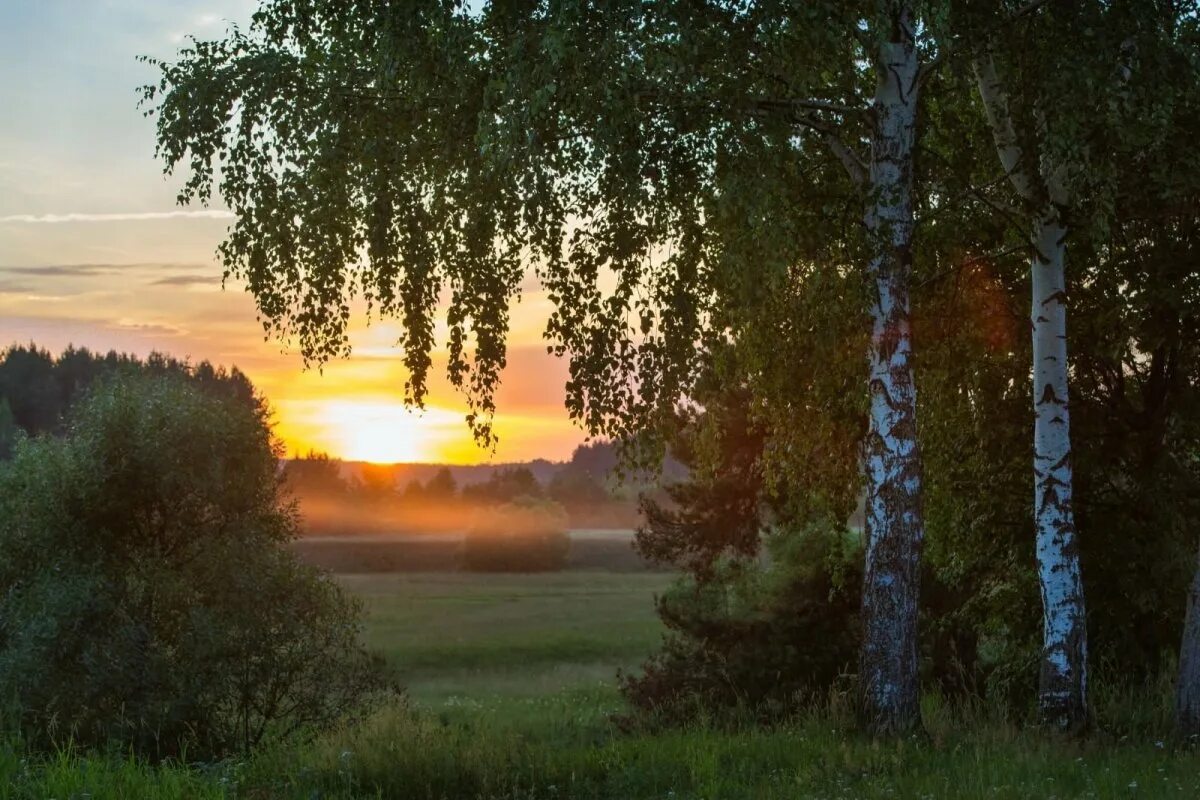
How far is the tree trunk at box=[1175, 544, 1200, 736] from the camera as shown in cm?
1312

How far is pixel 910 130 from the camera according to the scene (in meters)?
13.0

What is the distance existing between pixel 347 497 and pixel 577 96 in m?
105

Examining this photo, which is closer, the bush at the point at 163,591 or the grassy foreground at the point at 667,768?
the grassy foreground at the point at 667,768

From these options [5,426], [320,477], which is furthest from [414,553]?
[5,426]

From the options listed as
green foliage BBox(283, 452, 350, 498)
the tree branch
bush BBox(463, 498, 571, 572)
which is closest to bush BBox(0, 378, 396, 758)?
the tree branch

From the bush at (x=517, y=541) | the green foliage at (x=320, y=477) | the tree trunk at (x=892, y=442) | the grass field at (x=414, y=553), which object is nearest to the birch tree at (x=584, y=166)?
the tree trunk at (x=892, y=442)

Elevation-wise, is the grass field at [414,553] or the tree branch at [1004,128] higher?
the tree branch at [1004,128]

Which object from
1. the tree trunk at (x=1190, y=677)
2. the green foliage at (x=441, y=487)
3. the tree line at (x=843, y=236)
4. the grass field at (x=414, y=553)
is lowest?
the grass field at (x=414, y=553)

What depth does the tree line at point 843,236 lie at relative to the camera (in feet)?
40.0

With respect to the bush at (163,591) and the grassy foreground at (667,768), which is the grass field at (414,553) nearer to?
the bush at (163,591)

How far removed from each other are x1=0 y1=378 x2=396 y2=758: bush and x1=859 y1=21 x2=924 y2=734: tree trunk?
9920 mm


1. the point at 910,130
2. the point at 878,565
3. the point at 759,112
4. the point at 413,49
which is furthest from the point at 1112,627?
the point at 413,49

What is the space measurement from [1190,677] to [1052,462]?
2941 millimetres

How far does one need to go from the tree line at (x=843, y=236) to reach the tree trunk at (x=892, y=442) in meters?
0.04
